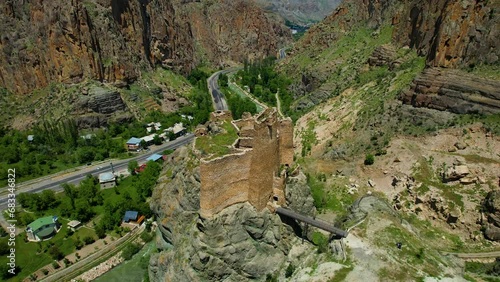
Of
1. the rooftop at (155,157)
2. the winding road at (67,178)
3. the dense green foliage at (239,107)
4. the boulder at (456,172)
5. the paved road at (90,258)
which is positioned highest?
the boulder at (456,172)

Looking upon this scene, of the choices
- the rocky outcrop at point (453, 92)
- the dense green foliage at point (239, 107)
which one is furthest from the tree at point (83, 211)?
the rocky outcrop at point (453, 92)

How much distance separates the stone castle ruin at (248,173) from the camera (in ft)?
122

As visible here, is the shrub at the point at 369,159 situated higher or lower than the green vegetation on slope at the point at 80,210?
higher

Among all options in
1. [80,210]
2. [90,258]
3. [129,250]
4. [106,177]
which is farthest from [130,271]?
[106,177]

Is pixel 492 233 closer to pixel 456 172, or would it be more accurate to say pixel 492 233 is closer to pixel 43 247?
pixel 456 172

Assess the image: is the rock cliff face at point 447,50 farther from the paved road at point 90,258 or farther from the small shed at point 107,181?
the small shed at point 107,181

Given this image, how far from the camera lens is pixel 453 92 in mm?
56688

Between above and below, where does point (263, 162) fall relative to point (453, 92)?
below

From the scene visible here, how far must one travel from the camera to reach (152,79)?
429 feet

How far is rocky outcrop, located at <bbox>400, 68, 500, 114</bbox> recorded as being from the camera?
53562 mm

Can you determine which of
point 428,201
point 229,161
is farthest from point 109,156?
point 428,201

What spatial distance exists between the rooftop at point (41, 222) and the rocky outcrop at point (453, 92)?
63.5 metres

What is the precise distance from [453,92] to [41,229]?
6917 centimetres

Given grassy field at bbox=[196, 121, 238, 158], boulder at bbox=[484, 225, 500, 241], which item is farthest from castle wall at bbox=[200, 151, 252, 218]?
boulder at bbox=[484, 225, 500, 241]
